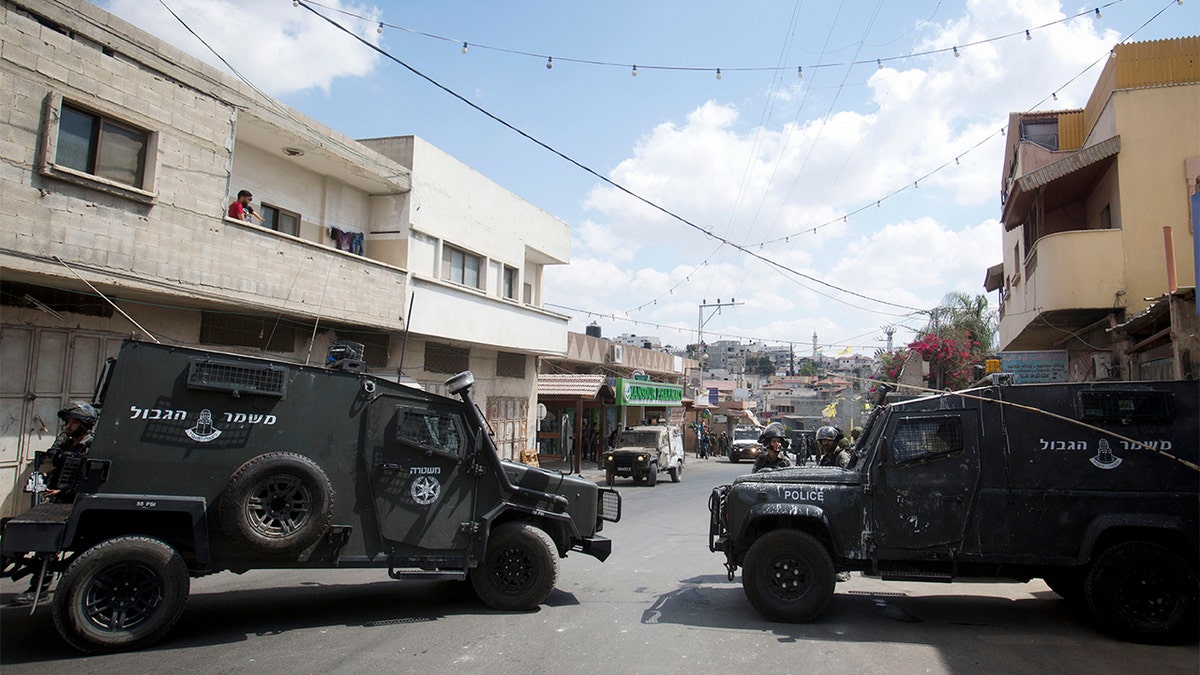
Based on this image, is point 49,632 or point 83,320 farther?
point 83,320

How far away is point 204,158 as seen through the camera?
12.2m

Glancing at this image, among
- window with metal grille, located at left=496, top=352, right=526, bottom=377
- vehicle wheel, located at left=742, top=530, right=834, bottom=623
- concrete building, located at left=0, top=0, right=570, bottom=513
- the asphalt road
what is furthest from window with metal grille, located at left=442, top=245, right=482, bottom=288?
vehicle wheel, located at left=742, top=530, right=834, bottom=623

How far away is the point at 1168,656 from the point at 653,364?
123 feet

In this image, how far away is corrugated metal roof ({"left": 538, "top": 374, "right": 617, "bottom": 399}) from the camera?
29.0 meters

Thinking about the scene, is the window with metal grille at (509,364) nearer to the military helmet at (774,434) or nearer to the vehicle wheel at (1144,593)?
the military helmet at (774,434)

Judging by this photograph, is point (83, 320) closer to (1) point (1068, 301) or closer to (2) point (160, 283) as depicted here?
(2) point (160, 283)

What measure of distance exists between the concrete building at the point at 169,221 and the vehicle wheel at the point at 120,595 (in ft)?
9.61

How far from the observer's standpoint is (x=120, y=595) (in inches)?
232

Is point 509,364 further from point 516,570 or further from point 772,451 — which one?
point 516,570

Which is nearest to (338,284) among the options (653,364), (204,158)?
(204,158)

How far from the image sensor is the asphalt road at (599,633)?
5.58 meters

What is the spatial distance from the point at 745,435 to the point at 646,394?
1252 centimetres

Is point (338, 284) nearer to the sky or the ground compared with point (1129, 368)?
nearer to the sky

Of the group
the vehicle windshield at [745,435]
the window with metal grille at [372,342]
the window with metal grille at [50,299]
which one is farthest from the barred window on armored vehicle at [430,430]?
the vehicle windshield at [745,435]
